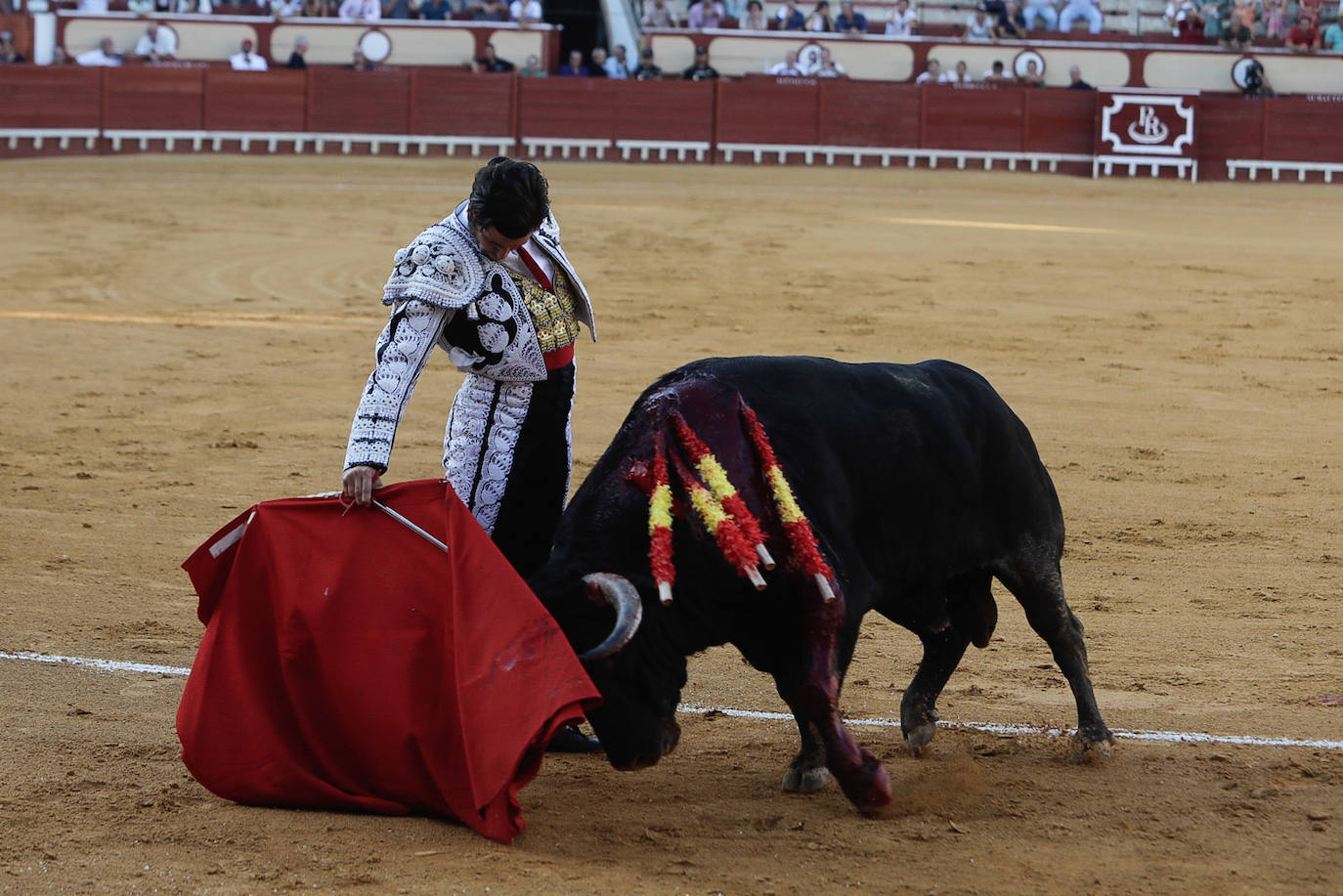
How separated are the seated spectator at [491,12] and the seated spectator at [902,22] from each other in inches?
177

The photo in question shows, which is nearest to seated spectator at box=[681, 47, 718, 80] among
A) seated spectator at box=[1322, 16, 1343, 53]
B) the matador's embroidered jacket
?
seated spectator at box=[1322, 16, 1343, 53]

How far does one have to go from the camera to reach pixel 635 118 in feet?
56.7

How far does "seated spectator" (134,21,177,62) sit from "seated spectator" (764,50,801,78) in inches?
261

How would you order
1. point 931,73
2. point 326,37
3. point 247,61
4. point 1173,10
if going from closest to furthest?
point 247,61, point 931,73, point 326,37, point 1173,10

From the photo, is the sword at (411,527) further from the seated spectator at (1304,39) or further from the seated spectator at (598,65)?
the seated spectator at (1304,39)

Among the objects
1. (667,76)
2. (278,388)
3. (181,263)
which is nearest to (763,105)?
(667,76)

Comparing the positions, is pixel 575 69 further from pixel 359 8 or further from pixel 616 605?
pixel 616 605

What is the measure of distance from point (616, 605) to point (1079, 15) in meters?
17.6

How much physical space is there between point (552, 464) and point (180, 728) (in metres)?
0.89

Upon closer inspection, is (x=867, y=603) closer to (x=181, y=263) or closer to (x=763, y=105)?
(x=181, y=263)

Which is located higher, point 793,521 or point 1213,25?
point 1213,25

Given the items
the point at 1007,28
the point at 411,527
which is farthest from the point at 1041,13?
the point at 411,527

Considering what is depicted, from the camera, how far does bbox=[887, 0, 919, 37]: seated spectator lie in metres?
18.2

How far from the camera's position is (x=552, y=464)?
10.6 feet
